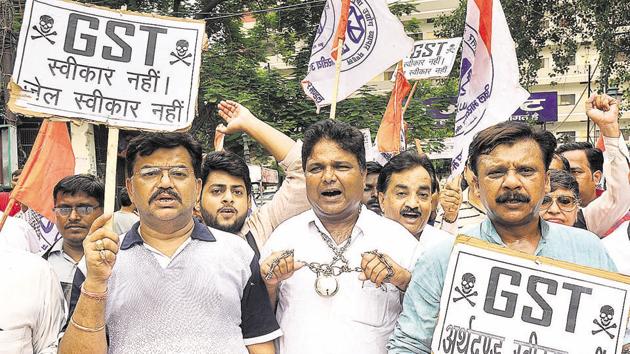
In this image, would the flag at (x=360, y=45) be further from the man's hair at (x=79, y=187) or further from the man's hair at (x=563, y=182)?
the man's hair at (x=79, y=187)

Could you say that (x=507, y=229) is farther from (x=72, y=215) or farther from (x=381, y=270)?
(x=72, y=215)

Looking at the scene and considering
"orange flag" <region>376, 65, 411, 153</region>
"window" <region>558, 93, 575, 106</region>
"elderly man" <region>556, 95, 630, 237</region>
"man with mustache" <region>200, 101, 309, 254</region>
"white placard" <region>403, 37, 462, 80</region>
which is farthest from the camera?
"window" <region>558, 93, 575, 106</region>

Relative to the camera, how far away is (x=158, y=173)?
2.81 metres

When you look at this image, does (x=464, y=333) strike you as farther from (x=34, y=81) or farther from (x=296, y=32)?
(x=296, y=32)

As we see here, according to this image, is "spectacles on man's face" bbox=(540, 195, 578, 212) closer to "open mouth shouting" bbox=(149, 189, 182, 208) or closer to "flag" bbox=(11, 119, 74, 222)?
"open mouth shouting" bbox=(149, 189, 182, 208)

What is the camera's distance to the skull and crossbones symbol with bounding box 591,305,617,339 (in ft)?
7.87

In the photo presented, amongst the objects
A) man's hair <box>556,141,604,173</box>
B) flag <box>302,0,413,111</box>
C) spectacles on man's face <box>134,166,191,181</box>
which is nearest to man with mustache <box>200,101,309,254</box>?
spectacles on man's face <box>134,166,191,181</box>

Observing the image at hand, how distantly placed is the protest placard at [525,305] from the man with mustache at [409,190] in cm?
156

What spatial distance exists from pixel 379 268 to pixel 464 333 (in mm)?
413

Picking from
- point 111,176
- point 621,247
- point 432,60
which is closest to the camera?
point 111,176

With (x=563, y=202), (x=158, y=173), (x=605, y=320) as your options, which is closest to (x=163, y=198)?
(x=158, y=173)

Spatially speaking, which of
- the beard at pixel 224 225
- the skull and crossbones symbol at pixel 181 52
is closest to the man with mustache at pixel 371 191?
the beard at pixel 224 225

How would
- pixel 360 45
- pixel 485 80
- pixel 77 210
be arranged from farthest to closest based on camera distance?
pixel 360 45 < pixel 485 80 < pixel 77 210

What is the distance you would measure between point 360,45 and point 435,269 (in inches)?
160
